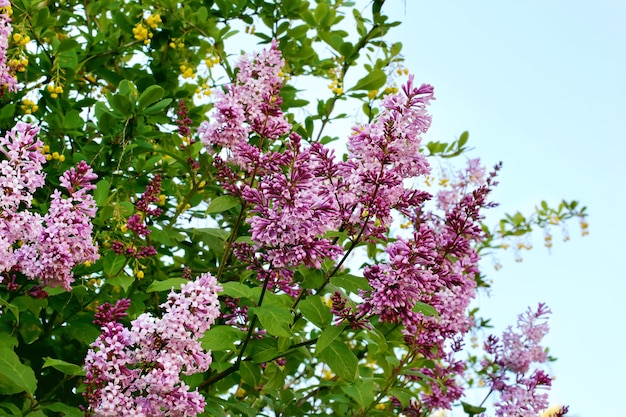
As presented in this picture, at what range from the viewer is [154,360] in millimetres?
1897

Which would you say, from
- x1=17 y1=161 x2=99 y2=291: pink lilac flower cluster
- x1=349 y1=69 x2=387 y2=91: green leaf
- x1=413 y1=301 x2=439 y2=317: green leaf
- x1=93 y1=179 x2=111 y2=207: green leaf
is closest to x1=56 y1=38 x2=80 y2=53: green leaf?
x1=93 y1=179 x2=111 y2=207: green leaf

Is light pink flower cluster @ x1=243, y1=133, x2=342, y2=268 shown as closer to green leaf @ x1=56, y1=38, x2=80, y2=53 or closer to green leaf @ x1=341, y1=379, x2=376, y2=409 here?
green leaf @ x1=341, y1=379, x2=376, y2=409

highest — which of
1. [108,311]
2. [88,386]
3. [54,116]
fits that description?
[54,116]

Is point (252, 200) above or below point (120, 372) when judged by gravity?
above

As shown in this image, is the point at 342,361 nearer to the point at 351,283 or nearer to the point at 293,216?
the point at 351,283

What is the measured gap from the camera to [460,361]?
323 cm

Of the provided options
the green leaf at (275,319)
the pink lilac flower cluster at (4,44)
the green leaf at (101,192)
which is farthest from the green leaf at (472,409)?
the pink lilac flower cluster at (4,44)

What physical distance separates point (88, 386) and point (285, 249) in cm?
66

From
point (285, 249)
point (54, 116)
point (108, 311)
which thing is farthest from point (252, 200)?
point (54, 116)

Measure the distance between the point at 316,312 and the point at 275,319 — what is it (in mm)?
183

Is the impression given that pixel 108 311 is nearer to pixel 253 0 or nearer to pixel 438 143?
pixel 253 0

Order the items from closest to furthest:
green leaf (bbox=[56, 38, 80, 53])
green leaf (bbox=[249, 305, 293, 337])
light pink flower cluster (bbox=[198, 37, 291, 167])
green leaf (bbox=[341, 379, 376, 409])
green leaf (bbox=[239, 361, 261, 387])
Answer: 1. green leaf (bbox=[249, 305, 293, 337])
2. green leaf (bbox=[239, 361, 261, 387])
3. light pink flower cluster (bbox=[198, 37, 291, 167])
4. green leaf (bbox=[341, 379, 376, 409])
5. green leaf (bbox=[56, 38, 80, 53])

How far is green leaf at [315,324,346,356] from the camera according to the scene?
2.05 meters

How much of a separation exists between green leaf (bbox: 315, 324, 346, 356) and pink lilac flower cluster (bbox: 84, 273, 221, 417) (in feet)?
1.07
